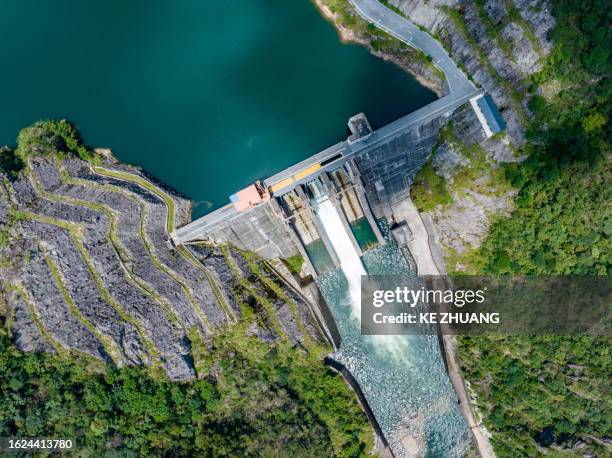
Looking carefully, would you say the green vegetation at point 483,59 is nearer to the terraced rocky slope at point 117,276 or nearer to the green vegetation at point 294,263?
the green vegetation at point 294,263

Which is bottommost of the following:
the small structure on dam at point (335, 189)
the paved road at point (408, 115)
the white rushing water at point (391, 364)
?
the white rushing water at point (391, 364)

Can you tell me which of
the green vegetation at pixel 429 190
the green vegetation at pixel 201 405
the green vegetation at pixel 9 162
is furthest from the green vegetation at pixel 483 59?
the green vegetation at pixel 9 162

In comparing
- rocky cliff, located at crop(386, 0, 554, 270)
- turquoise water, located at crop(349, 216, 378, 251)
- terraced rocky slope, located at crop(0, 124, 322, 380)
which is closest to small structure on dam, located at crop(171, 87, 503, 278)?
turquoise water, located at crop(349, 216, 378, 251)

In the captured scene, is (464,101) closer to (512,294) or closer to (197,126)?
(512,294)

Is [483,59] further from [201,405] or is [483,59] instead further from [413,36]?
[201,405]

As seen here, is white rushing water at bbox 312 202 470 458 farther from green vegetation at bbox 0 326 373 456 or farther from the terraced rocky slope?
the terraced rocky slope

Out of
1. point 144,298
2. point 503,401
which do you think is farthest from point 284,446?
point 503,401

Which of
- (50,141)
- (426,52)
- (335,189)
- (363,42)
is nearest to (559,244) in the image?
(335,189)
